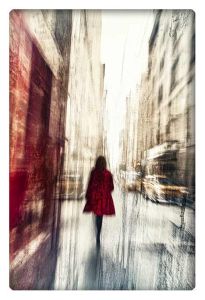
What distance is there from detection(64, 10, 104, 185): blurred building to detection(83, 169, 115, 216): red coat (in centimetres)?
8

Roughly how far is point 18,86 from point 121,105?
69 centimetres

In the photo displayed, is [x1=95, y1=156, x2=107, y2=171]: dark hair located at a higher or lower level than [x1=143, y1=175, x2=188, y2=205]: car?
higher

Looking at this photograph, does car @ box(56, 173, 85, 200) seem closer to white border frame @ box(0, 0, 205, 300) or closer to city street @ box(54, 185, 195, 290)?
city street @ box(54, 185, 195, 290)

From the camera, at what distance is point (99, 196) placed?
3.71 meters

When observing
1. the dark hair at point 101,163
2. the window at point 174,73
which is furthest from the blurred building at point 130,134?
the window at point 174,73

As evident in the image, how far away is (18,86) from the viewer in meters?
3.65

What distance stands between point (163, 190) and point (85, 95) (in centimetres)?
81

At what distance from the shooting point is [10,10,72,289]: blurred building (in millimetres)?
3646

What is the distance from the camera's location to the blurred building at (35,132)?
3.65 metres

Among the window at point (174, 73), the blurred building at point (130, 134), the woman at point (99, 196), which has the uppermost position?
the window at point (174, 73)

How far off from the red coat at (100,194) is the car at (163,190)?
240mm

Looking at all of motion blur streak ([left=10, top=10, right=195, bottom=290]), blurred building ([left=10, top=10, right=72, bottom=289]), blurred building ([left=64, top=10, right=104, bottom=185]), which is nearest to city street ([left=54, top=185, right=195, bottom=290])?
motion blur streak ([left=10, top=10, right=195, bottom=290])

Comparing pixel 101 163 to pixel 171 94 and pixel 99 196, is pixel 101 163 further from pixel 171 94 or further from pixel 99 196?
pixel 171 94
